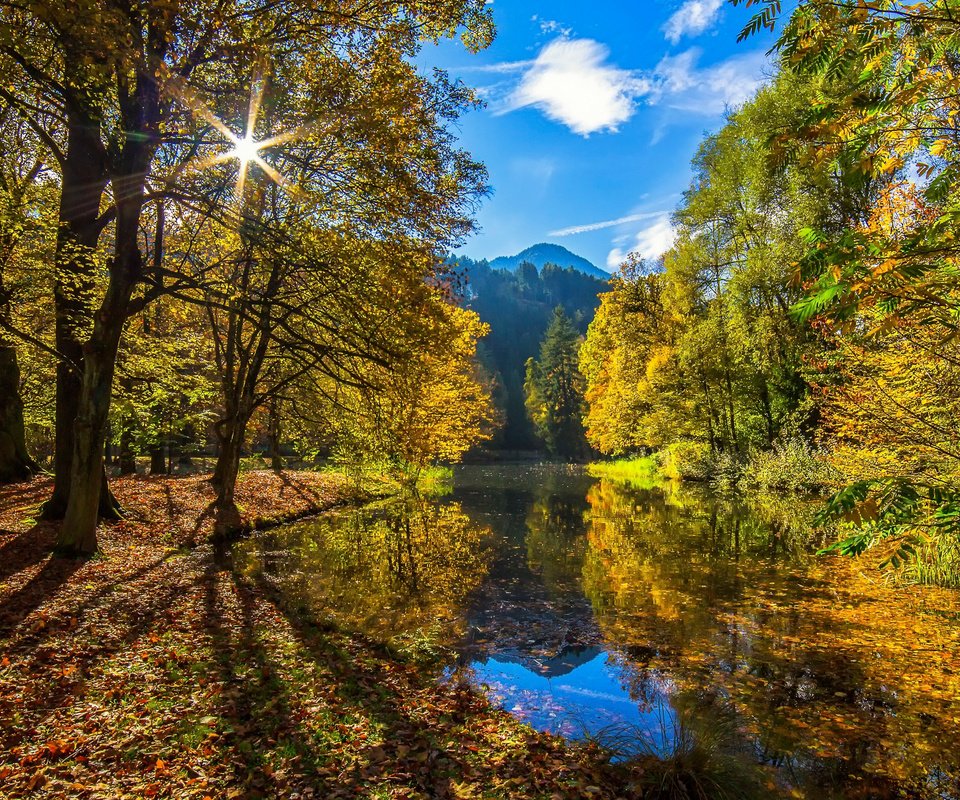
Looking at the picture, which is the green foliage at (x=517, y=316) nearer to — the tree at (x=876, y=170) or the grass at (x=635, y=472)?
the grass at (x=635, y=472)

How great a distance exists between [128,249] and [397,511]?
1455 cm

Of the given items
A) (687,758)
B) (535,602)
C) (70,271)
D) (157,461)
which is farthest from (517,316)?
(687,758)

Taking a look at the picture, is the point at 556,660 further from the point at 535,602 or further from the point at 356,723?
the point at 356,723

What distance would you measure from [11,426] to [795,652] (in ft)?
62.2

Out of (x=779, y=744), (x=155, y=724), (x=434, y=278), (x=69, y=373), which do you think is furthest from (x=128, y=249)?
(x=779, y=744)

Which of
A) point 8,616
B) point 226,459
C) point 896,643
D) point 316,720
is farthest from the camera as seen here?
point 226,459

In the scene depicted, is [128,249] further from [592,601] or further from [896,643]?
[896,643]

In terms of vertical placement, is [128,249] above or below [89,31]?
below

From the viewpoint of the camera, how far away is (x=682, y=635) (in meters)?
8.02

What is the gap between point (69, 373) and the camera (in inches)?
447

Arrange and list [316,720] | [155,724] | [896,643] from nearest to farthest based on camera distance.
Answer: [155,724]
[316,720]
[896,643]

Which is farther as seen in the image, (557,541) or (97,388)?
(557,541)

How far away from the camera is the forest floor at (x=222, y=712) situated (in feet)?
13.5

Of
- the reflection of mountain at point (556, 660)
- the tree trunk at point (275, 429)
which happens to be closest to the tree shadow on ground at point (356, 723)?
the reflection of mountain at point (556, 660)
